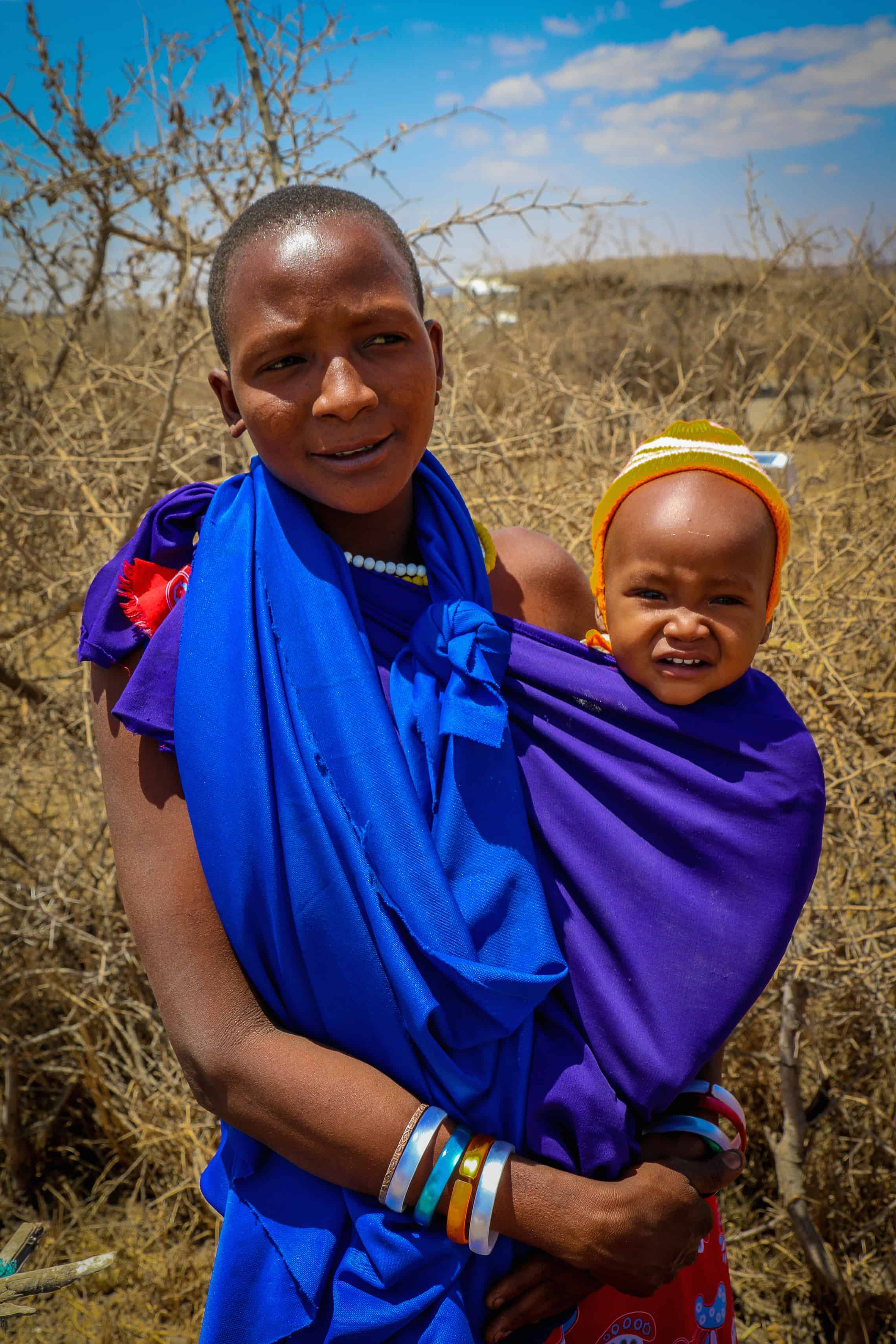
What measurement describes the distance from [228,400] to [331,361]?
218 mm

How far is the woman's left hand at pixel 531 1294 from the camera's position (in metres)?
1.18

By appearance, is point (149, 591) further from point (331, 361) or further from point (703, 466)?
point (703, 466)

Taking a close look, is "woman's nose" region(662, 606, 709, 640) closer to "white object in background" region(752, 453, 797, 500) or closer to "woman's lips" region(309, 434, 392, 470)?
"woman's lips" region(309, 434, 392, 470)

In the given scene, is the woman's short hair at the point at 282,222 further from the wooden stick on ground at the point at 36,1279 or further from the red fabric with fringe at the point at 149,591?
the wooden stick on ground at the point at 36,1279

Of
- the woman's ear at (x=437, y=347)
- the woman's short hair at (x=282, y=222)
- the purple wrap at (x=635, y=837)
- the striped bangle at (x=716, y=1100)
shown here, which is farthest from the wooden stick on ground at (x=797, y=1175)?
the woman's short hair at (x=282, y=222)

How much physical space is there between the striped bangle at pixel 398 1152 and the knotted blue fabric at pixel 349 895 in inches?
1.8

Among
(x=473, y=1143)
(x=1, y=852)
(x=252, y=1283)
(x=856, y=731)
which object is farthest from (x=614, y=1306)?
(x=1, y=852)

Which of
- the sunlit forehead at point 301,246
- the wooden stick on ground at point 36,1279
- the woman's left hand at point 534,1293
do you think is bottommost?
the woman's left hand at point 534,1293

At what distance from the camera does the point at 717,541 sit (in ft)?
4.25

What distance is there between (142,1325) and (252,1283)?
167cm

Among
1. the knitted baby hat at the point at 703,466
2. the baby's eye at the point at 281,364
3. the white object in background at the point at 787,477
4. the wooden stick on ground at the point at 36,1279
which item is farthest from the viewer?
the white object in background at the point at 787,477

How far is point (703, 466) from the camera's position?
1.33 metres

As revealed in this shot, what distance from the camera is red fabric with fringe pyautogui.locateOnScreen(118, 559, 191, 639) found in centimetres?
126

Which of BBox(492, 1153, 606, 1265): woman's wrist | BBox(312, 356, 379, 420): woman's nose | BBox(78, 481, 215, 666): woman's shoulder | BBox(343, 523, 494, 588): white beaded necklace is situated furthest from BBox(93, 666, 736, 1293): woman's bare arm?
BBox(312, 356, 379, 420): woman's nose
